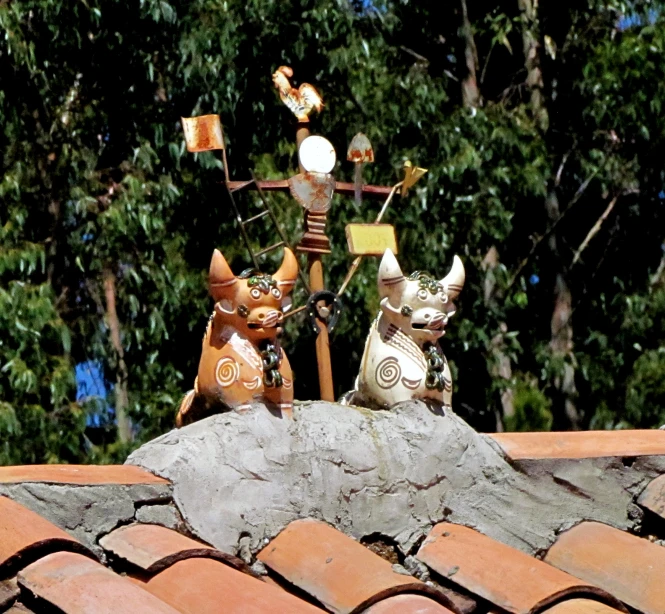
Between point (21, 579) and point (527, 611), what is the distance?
108 centimetres

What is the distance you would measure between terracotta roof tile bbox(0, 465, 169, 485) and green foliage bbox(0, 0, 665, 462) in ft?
13.3

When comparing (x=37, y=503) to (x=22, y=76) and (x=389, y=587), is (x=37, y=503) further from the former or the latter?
(x=22, y=76)

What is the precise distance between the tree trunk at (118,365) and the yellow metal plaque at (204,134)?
4.51 meters

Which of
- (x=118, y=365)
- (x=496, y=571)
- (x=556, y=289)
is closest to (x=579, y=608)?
(x=496, y=571)

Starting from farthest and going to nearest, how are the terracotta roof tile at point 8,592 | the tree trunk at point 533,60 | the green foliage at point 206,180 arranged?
1. the tree trunk at point 533,60
2. the green foliage at point 206,180
3. the terracotta roof tile at point 8,592

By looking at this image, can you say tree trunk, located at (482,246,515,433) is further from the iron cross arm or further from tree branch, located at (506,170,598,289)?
the iron cross arm

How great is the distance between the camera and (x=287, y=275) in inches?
142

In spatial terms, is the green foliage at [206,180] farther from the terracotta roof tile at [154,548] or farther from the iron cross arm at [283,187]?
the terracotta roof tile at [154,548]

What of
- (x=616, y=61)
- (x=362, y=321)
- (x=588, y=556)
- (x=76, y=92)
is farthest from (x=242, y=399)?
(x=616, y=61)

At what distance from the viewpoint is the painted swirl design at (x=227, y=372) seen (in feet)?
11.3

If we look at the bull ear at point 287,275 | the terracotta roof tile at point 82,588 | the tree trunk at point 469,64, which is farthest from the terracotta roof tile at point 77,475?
the tree trunk at point 469,64

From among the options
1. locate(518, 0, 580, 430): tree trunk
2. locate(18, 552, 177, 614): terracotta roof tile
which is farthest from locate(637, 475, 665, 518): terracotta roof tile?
locate(518, 0, 580, 430): tree trunk

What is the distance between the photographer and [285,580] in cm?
314

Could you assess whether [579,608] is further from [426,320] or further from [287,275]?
[287,275]
